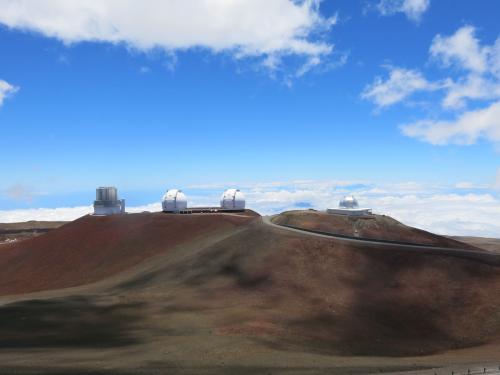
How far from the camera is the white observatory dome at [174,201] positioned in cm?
9319

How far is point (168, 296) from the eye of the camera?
5066cm

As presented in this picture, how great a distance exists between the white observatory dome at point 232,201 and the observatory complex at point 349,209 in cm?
1891

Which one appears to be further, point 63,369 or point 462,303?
point 462,303

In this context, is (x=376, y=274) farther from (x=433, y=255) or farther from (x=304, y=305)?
(x=304, y=305)

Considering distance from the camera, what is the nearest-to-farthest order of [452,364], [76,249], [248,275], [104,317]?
[452,364] → [104,317] → [248,275] → [76,249]

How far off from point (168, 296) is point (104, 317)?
8911mm

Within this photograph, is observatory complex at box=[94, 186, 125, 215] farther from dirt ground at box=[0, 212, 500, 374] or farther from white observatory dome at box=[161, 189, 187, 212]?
dirt ground at box=[0, 212, 500, 374]

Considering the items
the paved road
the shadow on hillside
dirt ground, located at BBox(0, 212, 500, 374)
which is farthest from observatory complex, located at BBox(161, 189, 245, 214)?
the shadow on hillside

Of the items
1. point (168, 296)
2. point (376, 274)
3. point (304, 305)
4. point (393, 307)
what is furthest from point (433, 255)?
point (168, 296)

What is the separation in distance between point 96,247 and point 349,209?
46.5 meters

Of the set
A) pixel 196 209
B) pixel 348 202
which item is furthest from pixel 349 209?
pixel 196 209

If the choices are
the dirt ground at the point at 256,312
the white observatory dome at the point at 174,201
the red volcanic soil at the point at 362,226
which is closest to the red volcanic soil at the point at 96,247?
the dirt ground at the point at 256,312

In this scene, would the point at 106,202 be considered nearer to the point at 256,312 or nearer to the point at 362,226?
the point at 362,226

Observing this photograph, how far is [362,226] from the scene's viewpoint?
3004 inches
